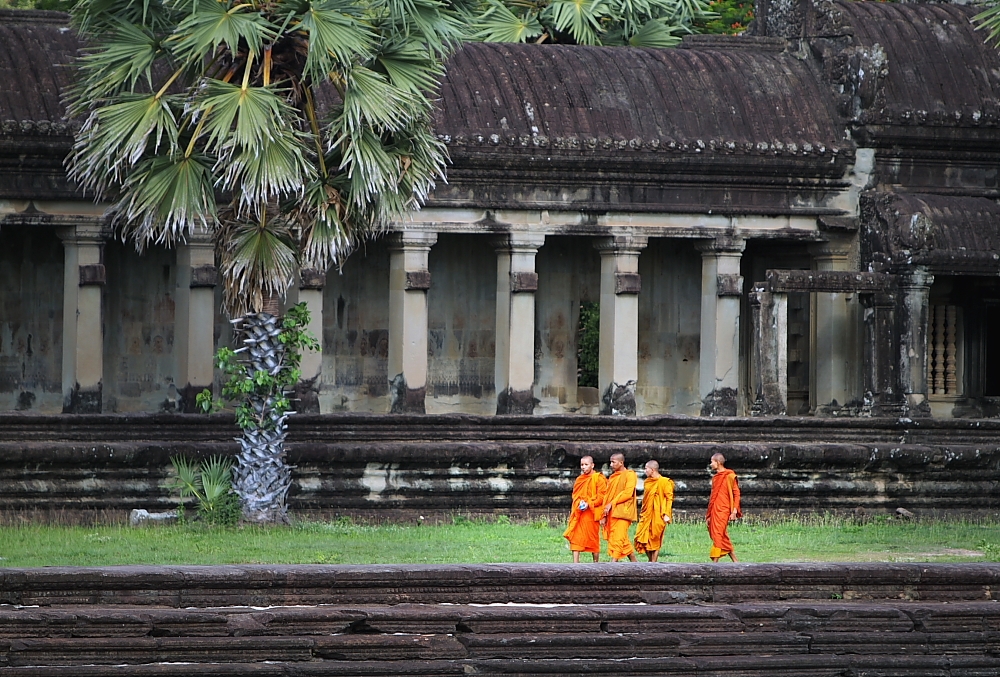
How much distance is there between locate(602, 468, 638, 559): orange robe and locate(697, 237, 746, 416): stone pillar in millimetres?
7814

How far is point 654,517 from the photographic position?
16.6 meters

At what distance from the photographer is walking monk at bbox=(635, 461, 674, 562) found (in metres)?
16.5

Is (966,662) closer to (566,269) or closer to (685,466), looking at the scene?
(685,466)

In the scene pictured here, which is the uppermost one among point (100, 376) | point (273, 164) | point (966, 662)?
point (273, 164)

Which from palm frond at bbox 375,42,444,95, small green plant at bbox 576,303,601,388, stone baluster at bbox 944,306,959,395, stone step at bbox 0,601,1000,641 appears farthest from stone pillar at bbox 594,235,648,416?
stone step at bbox 0,601,1000,641

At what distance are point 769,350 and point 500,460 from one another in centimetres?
408

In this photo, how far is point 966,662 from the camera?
41.5 ft

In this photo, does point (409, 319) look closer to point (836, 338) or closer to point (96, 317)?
point (96, 317)

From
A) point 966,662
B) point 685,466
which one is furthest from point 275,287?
point 966,662

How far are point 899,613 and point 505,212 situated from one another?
37.7ft

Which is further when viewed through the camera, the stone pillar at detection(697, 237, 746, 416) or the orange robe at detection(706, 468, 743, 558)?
the stone pillar at detection(697, 237, 746, 416)

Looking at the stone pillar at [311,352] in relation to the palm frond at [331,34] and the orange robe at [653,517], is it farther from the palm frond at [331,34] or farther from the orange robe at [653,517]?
the orange robe at [653,517]

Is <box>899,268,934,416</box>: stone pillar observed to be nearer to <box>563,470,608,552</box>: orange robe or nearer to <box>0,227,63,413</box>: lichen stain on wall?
<box>563,470,608,552</box>: orange robe

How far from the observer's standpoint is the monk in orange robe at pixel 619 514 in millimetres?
16344
